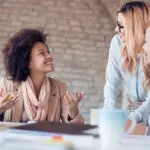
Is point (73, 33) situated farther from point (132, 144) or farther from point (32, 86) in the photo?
point (132, 144)

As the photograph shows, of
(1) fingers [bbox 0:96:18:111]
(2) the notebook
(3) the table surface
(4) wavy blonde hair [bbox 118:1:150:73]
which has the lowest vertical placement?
(3) the table surface

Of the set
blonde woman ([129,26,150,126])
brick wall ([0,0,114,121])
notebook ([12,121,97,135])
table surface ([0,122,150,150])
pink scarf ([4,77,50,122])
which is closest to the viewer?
table surface ([0,122,150,150])

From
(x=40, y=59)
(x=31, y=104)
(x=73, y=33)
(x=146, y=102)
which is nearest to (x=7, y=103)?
(x=31, y=104)

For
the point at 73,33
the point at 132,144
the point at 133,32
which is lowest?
the point at 132,144

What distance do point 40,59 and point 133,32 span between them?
0.55m

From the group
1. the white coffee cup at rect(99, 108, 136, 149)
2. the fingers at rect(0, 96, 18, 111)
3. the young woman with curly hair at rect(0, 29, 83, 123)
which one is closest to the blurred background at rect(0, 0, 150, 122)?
the young woman with curly hair at rect(0, 29, 83, 123)

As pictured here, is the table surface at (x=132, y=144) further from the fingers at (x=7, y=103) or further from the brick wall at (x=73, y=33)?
the brick wall at (x=73, y=33)

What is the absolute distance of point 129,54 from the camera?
7.24ft

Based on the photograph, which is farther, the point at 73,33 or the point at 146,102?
the point at 73,33

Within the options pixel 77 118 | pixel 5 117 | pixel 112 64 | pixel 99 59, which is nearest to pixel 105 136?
pixel 77 118

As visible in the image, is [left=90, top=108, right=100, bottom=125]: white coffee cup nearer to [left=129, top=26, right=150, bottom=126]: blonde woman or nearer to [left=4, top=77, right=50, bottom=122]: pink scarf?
[left=129, top=26, right=150, bottom=126]: blonde woman

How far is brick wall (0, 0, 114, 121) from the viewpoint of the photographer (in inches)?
240

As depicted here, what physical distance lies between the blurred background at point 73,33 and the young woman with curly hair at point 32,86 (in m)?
3.65

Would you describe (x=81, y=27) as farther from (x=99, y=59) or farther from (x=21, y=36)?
(x=21, y=36)
